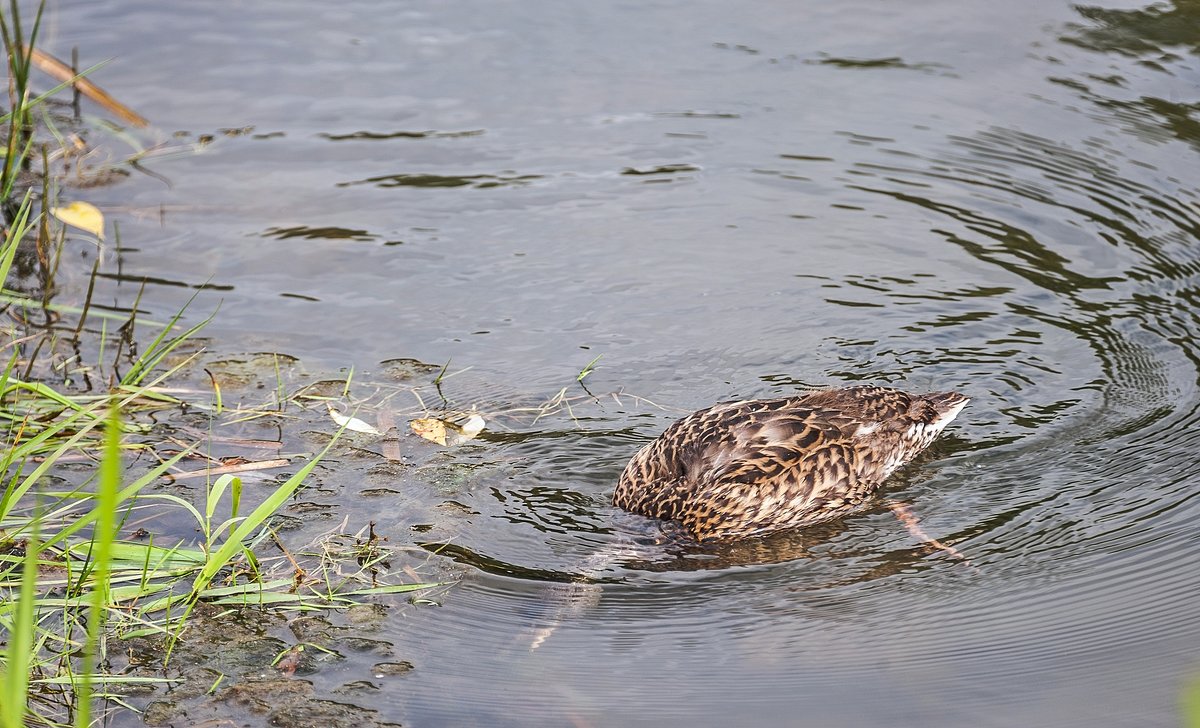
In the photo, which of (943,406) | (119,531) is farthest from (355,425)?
(943,406)

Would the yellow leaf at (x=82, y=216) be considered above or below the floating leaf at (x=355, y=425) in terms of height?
above

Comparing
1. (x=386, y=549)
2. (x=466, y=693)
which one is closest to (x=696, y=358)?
(x=386, y=549)

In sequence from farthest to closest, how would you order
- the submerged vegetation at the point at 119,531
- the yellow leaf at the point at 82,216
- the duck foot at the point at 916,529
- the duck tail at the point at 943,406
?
the yellow leaf at the point at 82,216 < the duck tail at the point at 943,406 < the duck foot at the point at 916,529 < the submerged vegetation at the point at 119,531

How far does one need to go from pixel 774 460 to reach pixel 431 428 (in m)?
1.84

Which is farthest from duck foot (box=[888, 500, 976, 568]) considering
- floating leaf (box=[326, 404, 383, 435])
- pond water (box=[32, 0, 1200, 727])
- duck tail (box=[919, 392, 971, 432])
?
floating leaf (box=[326, 404, 383, 435])

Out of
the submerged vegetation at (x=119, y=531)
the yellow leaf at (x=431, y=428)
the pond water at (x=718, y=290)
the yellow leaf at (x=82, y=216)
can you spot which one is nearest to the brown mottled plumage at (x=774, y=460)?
the pond water at (x=718, y=290)

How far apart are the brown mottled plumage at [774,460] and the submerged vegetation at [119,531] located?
1329mm

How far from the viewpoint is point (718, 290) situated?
8.27 m

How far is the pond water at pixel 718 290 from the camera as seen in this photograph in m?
5.27

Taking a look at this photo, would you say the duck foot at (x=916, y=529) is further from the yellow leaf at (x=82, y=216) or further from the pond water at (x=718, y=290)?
the yellow leaf at (x=82, y=216)

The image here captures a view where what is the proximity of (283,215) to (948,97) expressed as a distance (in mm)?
5130

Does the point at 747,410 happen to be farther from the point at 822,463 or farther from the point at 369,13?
the point at 369,13

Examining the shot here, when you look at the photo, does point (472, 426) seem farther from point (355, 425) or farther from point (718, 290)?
point (718, 290)

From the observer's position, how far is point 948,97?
10156mm
